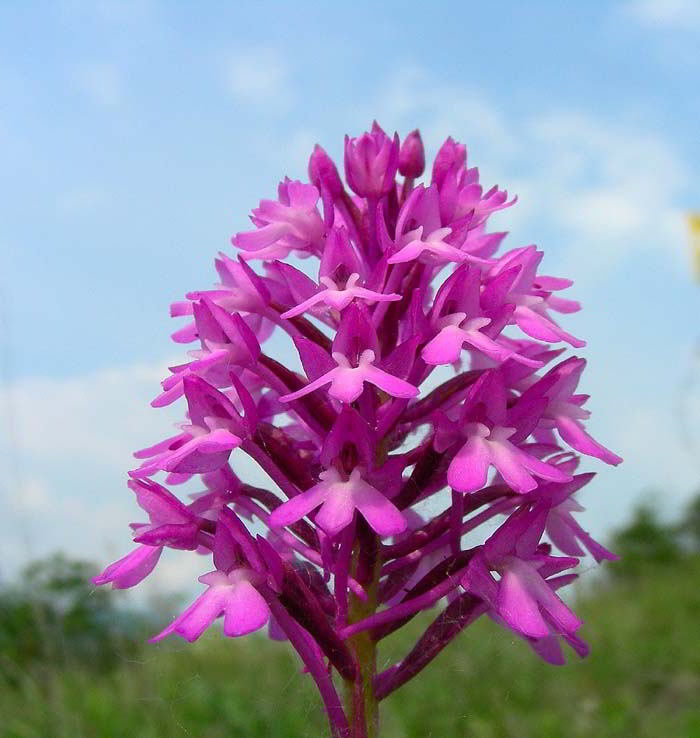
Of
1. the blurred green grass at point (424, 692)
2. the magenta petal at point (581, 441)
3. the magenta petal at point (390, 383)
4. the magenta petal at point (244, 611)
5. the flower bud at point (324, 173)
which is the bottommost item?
the blurred green grass at point (424, 692)

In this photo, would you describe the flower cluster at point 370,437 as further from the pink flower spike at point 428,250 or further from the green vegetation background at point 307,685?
the green vegetation background at point 307,685

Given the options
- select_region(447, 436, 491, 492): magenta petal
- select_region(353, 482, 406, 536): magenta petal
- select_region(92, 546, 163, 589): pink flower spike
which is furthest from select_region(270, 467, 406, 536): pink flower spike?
select_region(92, 546, 163, 589): pink flower spike

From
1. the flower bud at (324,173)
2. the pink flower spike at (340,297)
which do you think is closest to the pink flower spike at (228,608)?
the pink flower spike at (340,297)

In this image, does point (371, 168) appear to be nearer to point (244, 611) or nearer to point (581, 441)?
point (581, 441)

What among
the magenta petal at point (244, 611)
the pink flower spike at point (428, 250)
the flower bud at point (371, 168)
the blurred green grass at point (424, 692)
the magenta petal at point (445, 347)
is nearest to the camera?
the magenta petal at point (244, 611)

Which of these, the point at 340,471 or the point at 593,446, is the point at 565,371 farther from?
the point at 340,471

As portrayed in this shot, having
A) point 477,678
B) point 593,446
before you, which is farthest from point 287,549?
point 477,678

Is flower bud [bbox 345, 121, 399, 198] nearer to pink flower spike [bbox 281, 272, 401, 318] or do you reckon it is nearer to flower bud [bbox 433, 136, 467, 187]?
flower bud [bbox 433, 136, 467, 187]

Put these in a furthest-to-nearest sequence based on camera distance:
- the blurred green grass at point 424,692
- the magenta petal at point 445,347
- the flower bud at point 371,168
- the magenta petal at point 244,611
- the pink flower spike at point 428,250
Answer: the blurred green grass at point 424,692, the flower bud at point 371,168, the pink flower spike at point 428,250, the magenta petal at point 445,347, the magenta petal at point 244,611
